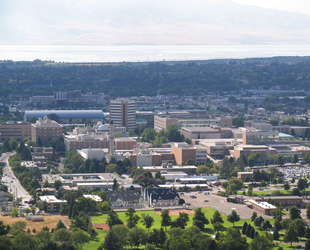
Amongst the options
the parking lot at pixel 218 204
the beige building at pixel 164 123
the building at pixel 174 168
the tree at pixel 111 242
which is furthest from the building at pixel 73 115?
the tree at pixel 111 242

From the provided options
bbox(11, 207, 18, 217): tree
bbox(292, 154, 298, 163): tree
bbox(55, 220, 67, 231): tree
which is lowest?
bbox(11, 207, 18, 217): tree

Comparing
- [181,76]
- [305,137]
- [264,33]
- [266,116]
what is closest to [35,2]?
[264,33]

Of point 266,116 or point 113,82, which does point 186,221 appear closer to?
point 266,116

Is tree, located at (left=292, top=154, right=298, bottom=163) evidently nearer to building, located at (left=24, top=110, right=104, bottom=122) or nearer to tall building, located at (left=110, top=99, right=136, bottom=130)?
tall building, located at (left=110, top=99, right=136, bottom=130)

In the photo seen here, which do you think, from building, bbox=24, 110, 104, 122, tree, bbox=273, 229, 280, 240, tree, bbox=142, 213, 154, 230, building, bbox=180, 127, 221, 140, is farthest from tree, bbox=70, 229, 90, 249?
building, bbox=24, 110, 104, 122

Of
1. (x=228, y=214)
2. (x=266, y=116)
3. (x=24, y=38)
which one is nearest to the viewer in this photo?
(x=228, y=214)

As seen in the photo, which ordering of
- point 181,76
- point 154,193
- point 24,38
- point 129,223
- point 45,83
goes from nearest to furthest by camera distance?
point 129,223, point 154,193, point 45,83, point 181,76, point 24,38

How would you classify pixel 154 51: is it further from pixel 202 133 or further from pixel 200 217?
pixel 200 217
